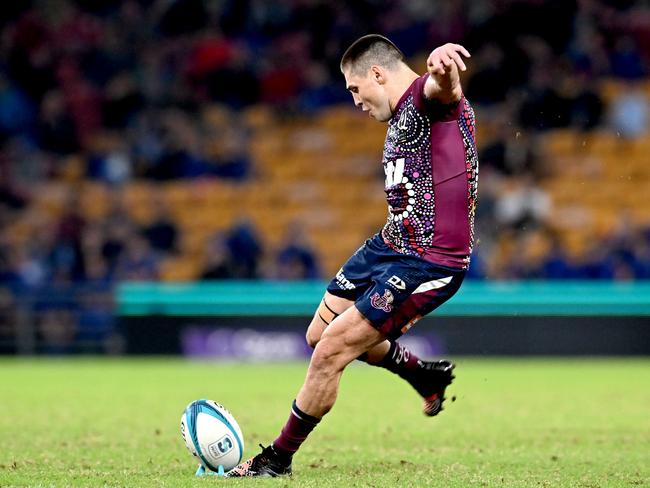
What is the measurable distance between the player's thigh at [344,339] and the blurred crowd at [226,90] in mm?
11669

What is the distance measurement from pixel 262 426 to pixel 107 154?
12071mm

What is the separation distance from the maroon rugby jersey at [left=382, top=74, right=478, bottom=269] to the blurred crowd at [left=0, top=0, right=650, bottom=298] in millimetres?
11611

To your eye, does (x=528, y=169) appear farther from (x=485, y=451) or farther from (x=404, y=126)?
(x=404, y=126)

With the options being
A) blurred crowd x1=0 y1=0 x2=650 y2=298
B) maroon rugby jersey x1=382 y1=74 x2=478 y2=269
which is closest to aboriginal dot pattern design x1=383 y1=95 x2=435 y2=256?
maroon rugby jersey x1=382 y1=74 x2=478 y2=269

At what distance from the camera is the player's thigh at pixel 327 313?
7.21 m

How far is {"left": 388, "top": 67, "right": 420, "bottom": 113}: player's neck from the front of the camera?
22.2 feet

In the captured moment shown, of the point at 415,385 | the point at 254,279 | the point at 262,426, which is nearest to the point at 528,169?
the point at 254,279

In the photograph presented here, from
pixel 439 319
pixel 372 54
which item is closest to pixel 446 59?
pixel 372 54

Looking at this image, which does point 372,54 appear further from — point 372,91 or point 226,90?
point 226,90

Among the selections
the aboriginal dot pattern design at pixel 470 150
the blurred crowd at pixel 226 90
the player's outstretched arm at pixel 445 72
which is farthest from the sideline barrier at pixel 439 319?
the player's outstretched arm at pixel 445 72

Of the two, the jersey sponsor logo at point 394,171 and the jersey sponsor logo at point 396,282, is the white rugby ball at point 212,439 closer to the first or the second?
the jersey sponsor logo at point 396,282

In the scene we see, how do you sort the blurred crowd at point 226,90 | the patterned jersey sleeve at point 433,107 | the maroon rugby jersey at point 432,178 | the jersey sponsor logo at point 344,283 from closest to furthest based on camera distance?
the patterned jersey sleeve at point 433,107
the maroon rugby jersey at point 432,178
the jersey sponsor logo at point 344,283
the blurred crowd at point 226,90

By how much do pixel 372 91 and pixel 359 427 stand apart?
3.54 meters

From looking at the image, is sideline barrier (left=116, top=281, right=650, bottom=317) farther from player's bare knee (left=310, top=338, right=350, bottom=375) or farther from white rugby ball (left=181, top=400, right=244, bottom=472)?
player's bare knee (left=310, top=338, right=350, bottom=375)
